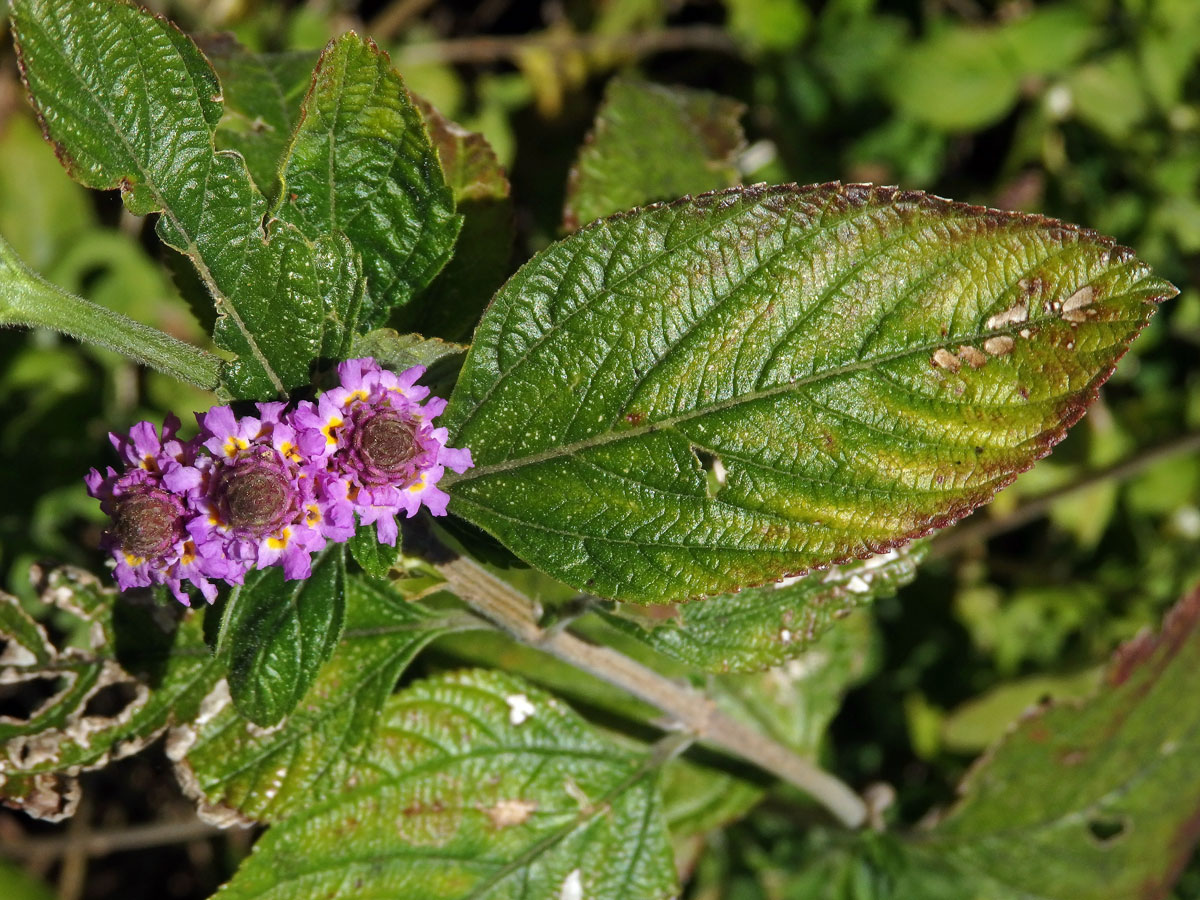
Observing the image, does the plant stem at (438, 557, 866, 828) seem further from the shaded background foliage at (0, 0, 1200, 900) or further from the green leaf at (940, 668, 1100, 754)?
the shaded background foliage at (0, 0, 1200, 900)

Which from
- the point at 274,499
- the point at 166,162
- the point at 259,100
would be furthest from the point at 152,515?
the point at 259,100

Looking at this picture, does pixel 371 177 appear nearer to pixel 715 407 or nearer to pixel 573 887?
pixel 715 407

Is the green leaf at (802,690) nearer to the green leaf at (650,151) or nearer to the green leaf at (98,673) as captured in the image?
the green leaf at (650,151)

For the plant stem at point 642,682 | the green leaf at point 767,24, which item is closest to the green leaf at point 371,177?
the plant stem at point 642,682

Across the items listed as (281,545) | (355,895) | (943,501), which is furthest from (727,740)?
(281,545)

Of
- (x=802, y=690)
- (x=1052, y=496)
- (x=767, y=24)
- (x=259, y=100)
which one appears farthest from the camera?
(x=767, y=24)

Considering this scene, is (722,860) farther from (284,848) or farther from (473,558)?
(473,558)
